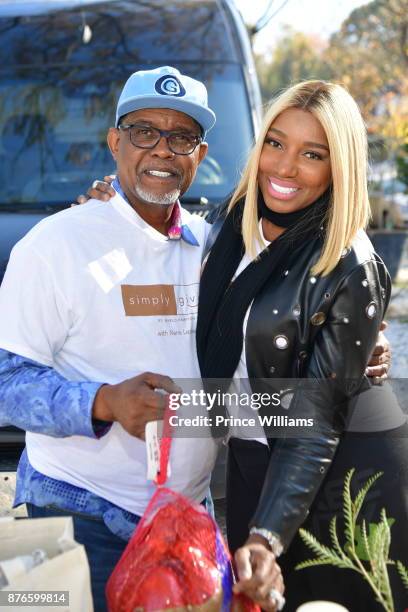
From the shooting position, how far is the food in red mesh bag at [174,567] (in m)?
2.20

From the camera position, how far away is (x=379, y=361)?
9.66 feet

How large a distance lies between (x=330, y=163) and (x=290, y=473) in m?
0.90

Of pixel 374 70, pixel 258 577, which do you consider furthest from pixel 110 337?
pixel 374 70

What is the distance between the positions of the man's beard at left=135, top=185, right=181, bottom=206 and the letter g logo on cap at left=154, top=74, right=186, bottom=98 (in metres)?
0.30

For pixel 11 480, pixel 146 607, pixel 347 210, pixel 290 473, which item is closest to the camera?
pixel 146 607

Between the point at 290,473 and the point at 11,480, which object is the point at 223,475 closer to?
the point at 290,473

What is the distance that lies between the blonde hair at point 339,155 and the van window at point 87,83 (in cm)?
288

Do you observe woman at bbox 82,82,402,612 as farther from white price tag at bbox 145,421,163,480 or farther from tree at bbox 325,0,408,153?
tree at bbox 325,0,408,153

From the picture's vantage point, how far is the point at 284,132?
2.83m

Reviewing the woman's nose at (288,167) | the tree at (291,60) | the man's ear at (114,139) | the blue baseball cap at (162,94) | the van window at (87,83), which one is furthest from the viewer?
the tree at (291,60)

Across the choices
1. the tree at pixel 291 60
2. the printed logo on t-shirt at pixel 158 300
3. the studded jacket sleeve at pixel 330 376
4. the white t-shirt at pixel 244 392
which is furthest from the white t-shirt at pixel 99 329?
the tree at pixel 291 60

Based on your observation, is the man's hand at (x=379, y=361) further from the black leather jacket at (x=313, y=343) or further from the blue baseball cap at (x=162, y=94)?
the blue baseball cap at (x=162, y=94)

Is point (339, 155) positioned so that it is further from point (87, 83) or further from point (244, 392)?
point (87, 83)

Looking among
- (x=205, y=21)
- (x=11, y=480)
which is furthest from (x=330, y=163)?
(x=205, y=21)
